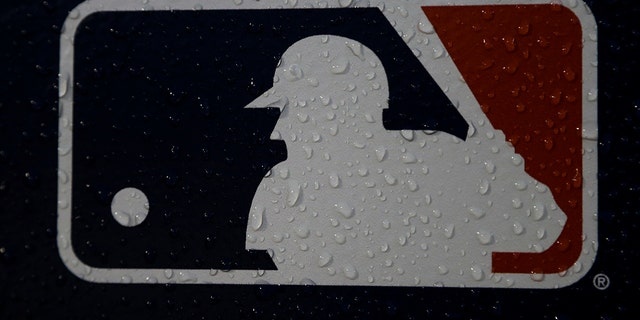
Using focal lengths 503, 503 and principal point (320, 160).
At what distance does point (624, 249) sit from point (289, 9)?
79 centimetres

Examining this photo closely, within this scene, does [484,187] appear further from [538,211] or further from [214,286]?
[214,286]

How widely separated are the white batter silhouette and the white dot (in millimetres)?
216

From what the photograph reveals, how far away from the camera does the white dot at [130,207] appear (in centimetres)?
99

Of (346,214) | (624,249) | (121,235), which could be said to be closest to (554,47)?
(624,249)

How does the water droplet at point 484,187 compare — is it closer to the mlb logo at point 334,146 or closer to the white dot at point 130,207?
the mlb logo at point 334,146

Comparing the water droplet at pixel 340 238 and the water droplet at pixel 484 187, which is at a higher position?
the water droplet at pixel 484 187

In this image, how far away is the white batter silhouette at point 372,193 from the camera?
0.96 metres

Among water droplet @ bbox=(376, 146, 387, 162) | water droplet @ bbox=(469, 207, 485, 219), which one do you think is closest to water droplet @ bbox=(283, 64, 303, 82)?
water droplet @ bbox=(376, 146, 387, 162)

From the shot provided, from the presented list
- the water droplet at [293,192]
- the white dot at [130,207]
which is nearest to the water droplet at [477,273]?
the water droplet at [293,192]

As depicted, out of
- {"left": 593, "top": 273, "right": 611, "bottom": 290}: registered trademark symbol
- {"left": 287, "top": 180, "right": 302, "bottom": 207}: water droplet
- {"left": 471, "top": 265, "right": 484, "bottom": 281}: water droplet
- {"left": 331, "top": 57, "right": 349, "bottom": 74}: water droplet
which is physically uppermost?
{"left": 331, "top": 57, "right": 349, "bottom": 74}: water droplet

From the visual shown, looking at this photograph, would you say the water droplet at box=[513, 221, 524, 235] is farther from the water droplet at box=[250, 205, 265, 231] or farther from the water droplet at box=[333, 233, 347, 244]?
the water droplet at box=[250, 205, 265, 231]

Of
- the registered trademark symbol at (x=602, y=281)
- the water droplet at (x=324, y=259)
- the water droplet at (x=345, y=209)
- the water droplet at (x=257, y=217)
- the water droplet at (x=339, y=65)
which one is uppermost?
the water droplet at (x=339, y=65)

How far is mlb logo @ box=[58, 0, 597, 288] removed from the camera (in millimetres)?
960

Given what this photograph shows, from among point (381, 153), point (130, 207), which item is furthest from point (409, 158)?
point (130, 207)
